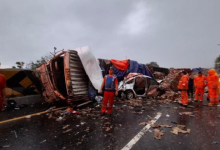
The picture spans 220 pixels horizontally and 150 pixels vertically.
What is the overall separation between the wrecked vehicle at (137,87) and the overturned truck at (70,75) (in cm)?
165

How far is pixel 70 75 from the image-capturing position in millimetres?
6219

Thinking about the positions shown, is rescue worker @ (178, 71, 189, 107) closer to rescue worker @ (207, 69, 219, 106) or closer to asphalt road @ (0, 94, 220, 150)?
rescue worker @ (207, 69, 219, 106)

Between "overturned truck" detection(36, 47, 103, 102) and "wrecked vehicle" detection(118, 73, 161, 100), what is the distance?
5.42 feet

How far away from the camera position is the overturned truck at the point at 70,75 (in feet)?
20.2

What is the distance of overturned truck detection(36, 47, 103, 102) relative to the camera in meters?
6.15

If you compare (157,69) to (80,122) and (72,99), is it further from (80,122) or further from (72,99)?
(80,122)

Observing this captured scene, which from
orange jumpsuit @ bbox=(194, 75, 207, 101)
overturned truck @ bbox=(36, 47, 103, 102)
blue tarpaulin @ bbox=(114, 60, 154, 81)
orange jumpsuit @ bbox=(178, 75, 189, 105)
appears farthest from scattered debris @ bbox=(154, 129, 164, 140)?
blue tarpaulin @ bbox=(114, 60, 154, 81)

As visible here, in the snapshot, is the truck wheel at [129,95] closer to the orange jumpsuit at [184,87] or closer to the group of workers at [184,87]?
the group of workers at [184,87]

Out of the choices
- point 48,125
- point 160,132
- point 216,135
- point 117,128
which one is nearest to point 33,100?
point 48,125

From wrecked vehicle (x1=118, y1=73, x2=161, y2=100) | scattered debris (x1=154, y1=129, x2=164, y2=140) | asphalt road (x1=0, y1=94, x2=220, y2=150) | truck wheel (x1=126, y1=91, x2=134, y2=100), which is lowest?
asphalt road (x1=0, y1=94, x2=220, y2=150)

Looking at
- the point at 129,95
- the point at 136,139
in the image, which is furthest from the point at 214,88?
the point at 136,139

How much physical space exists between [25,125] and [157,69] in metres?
20.2

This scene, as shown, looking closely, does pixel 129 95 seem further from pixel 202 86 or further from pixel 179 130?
pixel 179 130

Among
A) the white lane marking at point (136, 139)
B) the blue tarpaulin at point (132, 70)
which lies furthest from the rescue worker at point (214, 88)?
the blue tarpaulin at point (132, 70)
